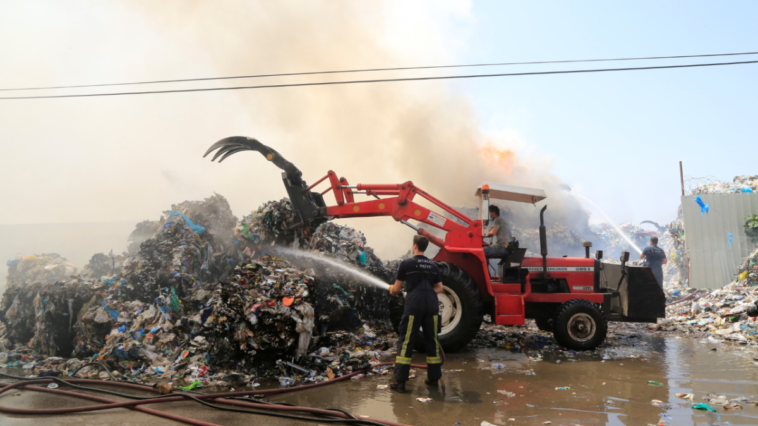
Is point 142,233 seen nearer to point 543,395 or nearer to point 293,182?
point 293,182

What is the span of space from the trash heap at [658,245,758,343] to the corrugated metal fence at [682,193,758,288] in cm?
82

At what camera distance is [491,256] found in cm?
692

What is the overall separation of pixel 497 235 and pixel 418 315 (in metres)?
2.48

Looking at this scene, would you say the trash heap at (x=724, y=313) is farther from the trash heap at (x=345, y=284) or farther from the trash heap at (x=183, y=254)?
the trash heap at (x=183, y=254)

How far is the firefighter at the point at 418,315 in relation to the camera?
4.95m

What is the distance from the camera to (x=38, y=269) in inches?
356

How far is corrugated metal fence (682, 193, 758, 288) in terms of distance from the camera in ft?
40.5

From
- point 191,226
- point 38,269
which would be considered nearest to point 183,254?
point 191,226

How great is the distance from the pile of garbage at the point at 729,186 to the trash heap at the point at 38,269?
15.7m

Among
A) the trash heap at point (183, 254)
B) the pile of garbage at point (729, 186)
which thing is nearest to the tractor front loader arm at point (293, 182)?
the trash heap at point (183, 254)

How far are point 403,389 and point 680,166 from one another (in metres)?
13.1

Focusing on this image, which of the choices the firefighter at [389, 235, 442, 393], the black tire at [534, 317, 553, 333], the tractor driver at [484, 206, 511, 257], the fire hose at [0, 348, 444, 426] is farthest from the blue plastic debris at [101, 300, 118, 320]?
the black tire at [534, 317, 553, 333]

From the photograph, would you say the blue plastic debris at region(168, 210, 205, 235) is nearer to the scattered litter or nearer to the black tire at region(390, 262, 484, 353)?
the black tire at region(390, 262, 484, 353)

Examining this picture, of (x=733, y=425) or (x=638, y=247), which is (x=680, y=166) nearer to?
(x=638, y=247)
